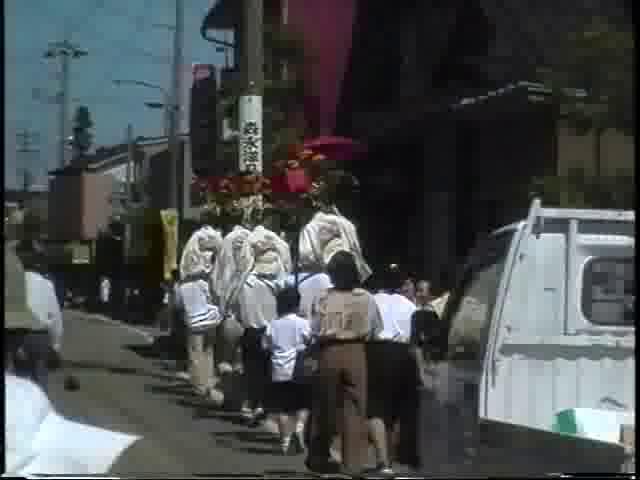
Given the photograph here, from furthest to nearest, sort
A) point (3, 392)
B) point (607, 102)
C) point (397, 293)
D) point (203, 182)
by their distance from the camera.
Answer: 1. point (203, 182)
2. point (397, 293)
3. point (607, 102)
4. point (3, 392)

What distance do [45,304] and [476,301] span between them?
2.09 meters

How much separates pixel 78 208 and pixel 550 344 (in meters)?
2.25

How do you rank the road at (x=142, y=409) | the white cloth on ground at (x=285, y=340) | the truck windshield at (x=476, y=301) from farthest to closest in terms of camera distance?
the white cloth on ground at (x=285, y=340) → the truck windshield at (x=476, y=301) → the road at (x=142, y=409)

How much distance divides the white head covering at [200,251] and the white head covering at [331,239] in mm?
720

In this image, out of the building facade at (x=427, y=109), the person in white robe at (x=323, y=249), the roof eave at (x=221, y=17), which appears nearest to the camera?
the building facade at (x=427, y=109)

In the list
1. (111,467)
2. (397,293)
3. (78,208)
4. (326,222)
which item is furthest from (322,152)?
(111,467)

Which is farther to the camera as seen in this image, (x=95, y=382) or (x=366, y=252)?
(x=366, y=252)

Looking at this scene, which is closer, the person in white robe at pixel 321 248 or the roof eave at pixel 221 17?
the roof eave at pixel 221 17

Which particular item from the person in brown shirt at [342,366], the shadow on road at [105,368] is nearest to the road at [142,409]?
the shadow on road at [105,368]

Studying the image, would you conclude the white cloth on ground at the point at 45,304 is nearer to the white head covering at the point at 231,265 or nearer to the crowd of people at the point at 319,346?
the crowd of people at the point at 319,346

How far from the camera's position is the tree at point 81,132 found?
245 inches

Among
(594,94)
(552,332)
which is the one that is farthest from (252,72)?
(552,332)

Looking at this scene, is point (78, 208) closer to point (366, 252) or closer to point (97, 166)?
point (97, 166)

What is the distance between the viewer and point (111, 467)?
5727mm
